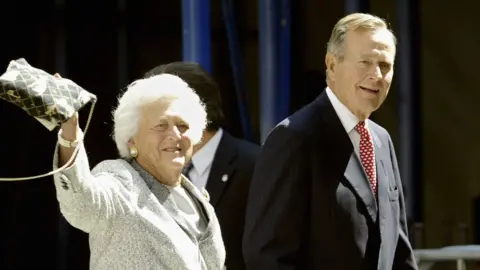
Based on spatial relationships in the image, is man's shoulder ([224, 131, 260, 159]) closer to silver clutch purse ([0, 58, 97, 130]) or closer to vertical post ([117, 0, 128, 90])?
silver clutch purse ([0, 58, 97, 130])

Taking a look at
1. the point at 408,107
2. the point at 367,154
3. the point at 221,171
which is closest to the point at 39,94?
the point at 367,154

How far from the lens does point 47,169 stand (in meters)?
7.10

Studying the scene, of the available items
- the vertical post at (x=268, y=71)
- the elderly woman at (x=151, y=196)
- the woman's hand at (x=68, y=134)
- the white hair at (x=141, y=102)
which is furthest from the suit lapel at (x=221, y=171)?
the woman's hand at (x=68, y=134)

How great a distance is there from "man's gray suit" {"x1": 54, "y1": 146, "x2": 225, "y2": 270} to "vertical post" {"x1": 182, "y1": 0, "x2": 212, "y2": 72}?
85.3 inches

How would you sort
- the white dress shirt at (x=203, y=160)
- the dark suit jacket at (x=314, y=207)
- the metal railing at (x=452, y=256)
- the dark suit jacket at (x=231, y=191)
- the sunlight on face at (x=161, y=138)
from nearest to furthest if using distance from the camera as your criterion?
the sunlight on face at (x=161, y=138) → the dark suit jacket at (x=314, y=207) → the metal railing at (x=452, y=256) → the dark suit jacket at (x=231, y=191) → the white dress shirt at (x=203, y=160)

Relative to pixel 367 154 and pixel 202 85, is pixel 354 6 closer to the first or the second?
pixel 202 85

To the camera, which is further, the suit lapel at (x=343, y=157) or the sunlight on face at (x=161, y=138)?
the suit lapel at (x=343, y=157)

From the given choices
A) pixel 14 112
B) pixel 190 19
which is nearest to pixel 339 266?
pixel 190 19

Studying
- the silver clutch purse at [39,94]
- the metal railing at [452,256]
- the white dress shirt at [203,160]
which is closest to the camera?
the silver clutch purse at [39,94]

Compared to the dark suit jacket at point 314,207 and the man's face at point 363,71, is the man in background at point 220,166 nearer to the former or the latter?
the dark suit jacket at point 314,207

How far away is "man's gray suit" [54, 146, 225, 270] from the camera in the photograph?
294 cm

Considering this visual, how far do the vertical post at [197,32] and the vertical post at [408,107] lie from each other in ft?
4.92

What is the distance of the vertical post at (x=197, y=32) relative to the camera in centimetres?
538

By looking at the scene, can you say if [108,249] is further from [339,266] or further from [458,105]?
[458,105]
